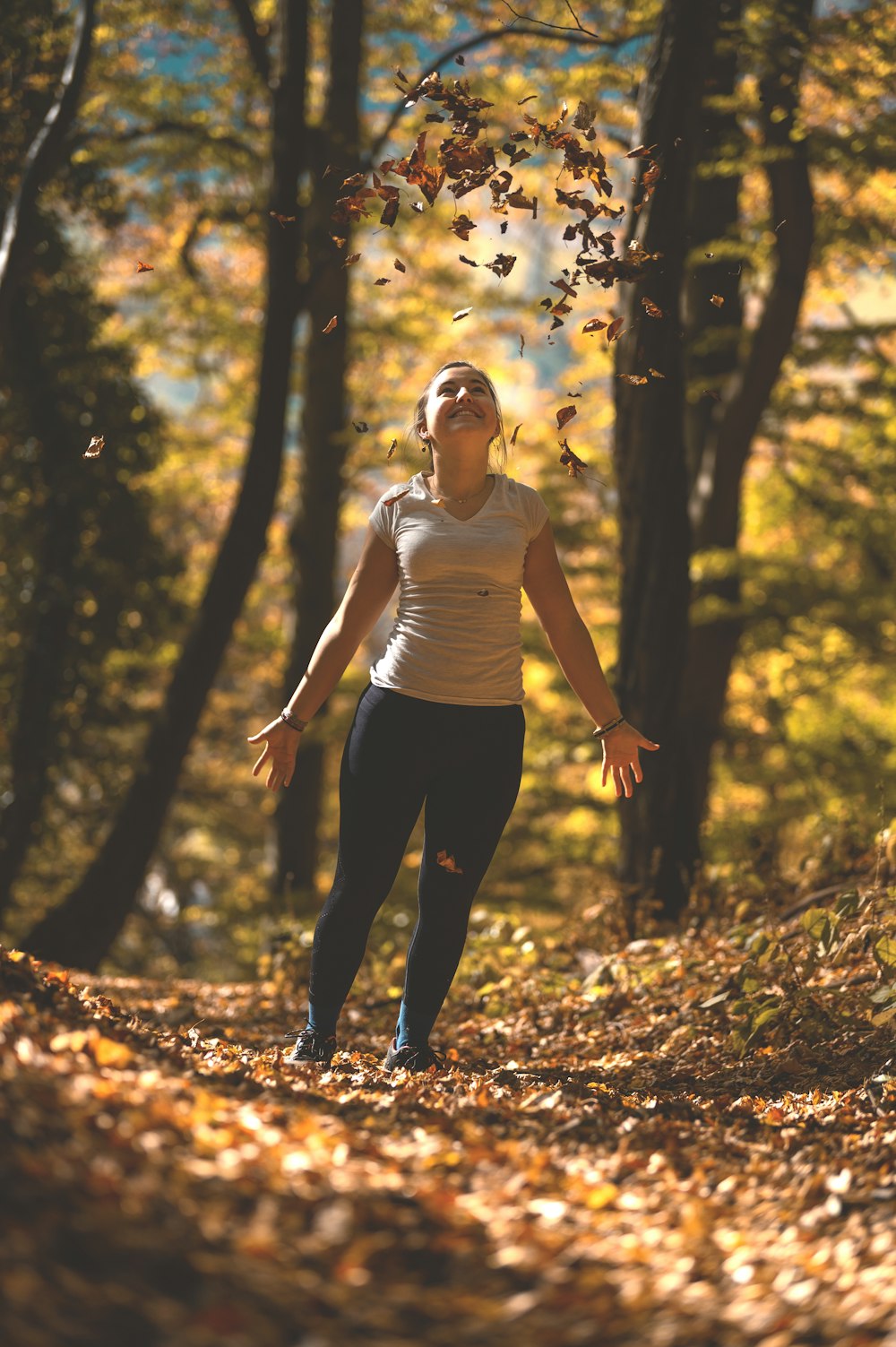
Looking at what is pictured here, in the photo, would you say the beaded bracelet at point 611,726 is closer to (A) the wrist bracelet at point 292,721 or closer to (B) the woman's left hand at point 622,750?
(B) the woman's left hand at point 622,750

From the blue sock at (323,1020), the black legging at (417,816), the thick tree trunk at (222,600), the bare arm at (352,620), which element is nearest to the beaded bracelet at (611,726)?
the black legging at (417,816)

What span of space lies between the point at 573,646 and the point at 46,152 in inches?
230

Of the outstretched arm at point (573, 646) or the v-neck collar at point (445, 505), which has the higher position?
the v-neck collar at point (445, 505)

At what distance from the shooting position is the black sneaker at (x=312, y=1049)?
3.86 m

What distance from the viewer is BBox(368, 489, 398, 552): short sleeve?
3.83 metres

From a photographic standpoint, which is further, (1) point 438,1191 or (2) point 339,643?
(2) point 339,643

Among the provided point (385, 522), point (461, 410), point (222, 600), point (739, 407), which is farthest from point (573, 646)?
point (739, 407)

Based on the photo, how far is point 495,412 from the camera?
383cm

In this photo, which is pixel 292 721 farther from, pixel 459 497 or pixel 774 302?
pixel 774 302

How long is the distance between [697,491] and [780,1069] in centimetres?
602

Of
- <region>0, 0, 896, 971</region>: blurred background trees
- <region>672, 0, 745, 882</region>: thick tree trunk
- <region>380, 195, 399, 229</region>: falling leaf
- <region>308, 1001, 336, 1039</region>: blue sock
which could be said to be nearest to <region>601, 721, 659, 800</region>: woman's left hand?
<region>308, 1001, 336, 1039</region>: blue sock

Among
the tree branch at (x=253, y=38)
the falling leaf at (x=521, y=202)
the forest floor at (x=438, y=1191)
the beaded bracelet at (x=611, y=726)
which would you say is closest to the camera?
the forest floor at (x=438, y=1191)

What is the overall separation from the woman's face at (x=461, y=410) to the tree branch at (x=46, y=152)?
16.7ft

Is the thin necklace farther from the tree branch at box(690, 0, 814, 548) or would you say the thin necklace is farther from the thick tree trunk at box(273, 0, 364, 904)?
the thick tree trunk at box(273, 0, 364, 904)
